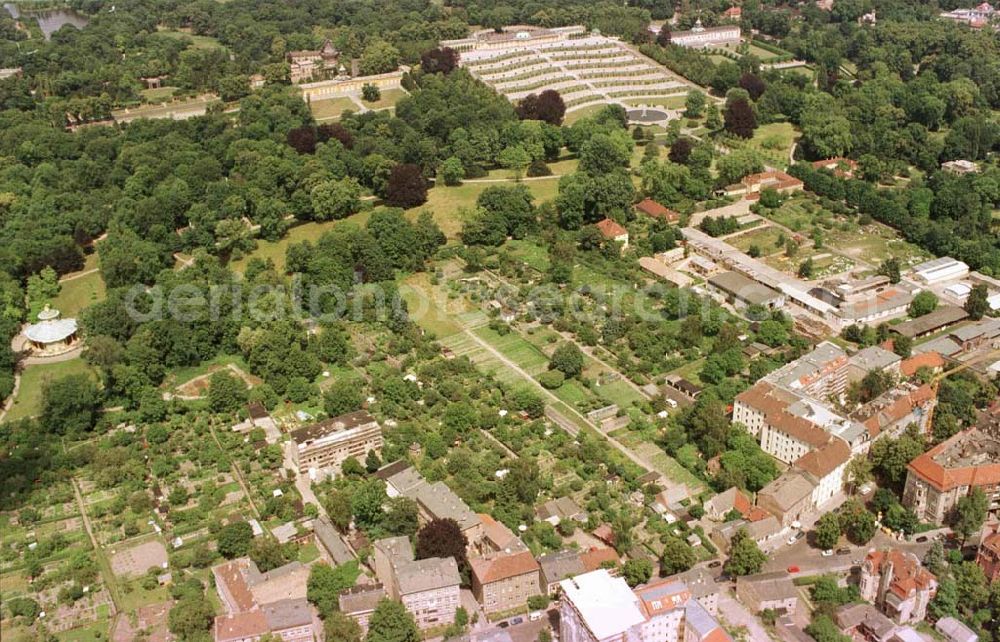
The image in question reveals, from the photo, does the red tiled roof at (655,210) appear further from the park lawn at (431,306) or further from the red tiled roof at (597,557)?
the red tiled roof at (597,557)

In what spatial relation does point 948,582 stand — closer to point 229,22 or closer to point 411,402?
point 411,402

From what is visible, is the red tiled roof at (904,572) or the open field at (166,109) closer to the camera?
the red tiled roof at (904,572)

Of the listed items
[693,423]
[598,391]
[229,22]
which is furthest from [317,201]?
[229,22]

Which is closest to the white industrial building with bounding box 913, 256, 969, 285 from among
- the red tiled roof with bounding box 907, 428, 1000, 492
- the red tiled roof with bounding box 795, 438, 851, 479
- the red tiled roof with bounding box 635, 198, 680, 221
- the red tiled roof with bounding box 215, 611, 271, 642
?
the red tiled roof with bounding box 635, 198, 680, 221

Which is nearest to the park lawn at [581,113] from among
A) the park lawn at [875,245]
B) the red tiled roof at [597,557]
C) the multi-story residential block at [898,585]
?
the park lawn at [875,245]

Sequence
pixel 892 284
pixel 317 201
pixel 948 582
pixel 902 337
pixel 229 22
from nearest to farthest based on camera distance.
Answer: pixel 948 582, pixel 902 337, pixel 892 284, pixel 317 201, pixel 229 22

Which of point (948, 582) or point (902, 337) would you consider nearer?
point (948, 582)
